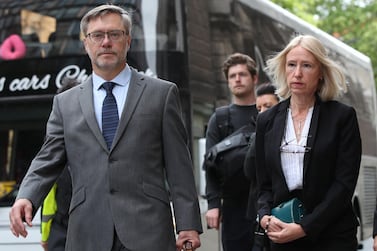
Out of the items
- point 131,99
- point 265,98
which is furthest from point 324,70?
point 265,98

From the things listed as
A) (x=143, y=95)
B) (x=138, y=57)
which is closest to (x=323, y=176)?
(x=143, y=95)

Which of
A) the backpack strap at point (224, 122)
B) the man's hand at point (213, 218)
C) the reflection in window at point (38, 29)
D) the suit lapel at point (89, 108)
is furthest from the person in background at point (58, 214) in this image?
the reflection in window at point (38, 29)

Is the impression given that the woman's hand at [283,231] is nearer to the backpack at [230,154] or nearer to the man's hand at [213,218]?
the backpack at [230,154]

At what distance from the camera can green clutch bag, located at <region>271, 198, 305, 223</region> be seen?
13.8 ft

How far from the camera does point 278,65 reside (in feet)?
14.9

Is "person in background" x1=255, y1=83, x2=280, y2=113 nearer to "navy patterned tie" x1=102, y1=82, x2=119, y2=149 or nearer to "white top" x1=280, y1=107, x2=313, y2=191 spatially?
"white top" x1=280, y1=107, x2=313, y2=191

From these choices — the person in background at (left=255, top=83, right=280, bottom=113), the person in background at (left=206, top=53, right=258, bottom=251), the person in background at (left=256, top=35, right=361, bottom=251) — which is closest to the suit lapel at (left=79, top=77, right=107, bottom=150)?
the person in background at (left=256, top=35, right=361, bottom=251)

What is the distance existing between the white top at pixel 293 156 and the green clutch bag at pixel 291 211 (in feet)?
0.25

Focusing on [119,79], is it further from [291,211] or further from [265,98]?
[265,98]

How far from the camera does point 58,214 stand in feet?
19.0

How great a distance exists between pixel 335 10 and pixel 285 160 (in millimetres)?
27414

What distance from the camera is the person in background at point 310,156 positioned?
13.7ft

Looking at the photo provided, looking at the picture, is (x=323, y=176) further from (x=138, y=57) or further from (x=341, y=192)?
(x=138, y=57)

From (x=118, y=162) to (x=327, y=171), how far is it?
1.04 metres
